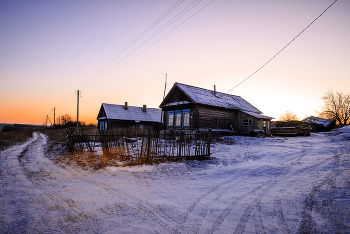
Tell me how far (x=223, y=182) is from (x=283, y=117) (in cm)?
6737

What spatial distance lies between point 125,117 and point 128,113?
1.43m

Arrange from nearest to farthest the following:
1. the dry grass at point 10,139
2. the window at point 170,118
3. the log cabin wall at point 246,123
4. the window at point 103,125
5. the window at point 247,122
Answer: the dry grass at point 10,139 < the window at point 170,118 < the log cabin wall at point 246,123 < the window at point 247,122 < the window at point 103,125

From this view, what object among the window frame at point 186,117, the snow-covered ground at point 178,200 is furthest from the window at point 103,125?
the snow-covered ground at point 178,200

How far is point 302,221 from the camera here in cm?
348

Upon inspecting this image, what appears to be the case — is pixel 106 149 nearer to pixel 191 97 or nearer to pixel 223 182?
pixel 223 182

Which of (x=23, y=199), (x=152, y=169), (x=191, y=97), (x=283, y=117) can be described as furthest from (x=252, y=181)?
(x=283, y=117)

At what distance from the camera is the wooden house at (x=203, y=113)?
63.9 feet

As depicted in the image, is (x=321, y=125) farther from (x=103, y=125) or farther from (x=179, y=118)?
(x=103, y=125)

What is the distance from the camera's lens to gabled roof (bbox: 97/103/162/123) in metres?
33.2

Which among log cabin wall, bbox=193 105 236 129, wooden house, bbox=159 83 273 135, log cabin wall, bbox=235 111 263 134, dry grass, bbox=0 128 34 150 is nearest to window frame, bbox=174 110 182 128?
wooden house, bbox=159 83 273 135

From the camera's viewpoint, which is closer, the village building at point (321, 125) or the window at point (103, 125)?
the window at point (103, 125)

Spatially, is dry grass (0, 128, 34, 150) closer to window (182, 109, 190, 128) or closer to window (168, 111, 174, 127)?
window (168, 111, 174, 127)

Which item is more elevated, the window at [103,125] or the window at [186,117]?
the window at [186,117]

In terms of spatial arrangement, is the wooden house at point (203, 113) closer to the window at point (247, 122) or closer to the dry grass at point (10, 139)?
the window at point (247, 122)
